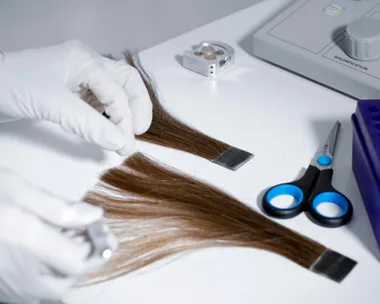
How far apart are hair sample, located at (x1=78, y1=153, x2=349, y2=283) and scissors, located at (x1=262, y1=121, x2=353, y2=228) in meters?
0.03

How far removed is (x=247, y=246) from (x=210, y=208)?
9 centimetres

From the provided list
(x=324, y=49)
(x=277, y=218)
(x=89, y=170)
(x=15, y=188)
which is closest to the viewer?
(x=15, y=188)

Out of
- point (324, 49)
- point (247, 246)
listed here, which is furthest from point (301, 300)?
point (324, 49)

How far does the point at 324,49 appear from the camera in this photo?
43.3 inches

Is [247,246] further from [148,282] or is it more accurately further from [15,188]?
[15,188]

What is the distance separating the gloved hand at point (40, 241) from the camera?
67cm

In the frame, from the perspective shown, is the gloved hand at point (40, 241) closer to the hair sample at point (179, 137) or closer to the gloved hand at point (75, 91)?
the gloved hand at point (75, 91)

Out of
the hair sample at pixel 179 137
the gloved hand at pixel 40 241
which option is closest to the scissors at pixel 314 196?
the hair sample at pixel 179 137

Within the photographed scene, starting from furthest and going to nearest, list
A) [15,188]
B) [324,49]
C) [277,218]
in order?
1. [324,49]
2. [277,218]
3. [15,188]

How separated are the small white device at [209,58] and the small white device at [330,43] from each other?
6cm

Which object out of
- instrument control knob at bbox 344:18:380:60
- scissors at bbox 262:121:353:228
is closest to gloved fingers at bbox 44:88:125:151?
scissors at bbox 262:121:353:228

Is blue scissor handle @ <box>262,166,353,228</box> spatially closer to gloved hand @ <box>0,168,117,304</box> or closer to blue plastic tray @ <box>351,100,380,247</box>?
blue plastic tray @ <box>351,100,380,247</box>

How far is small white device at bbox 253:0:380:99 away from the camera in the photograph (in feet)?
3.39

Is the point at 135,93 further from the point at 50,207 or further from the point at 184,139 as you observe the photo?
the point at 50,207
